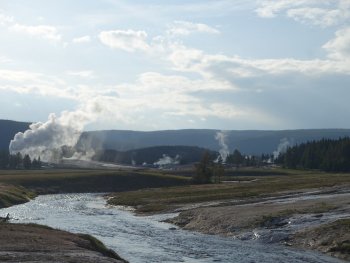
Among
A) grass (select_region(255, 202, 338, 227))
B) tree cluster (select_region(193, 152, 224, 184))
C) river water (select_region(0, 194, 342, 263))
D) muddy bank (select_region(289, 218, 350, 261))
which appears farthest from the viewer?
tree cluster (select_region(193, 152, 224, 184))

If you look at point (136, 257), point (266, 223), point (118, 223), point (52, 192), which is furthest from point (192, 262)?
point (52, 192)

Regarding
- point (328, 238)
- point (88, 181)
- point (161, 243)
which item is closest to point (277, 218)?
point (328, 238)

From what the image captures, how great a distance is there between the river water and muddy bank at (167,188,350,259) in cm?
220

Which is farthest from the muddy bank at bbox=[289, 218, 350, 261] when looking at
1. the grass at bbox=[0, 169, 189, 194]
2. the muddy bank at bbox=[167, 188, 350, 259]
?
the grass at bbox=[0, 169, 189, 194]

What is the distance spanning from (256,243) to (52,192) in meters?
109

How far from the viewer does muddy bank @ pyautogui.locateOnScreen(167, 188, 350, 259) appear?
182 ft

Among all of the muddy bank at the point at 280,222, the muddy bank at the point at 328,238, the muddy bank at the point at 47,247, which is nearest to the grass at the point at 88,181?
the muddy bank at the point at 280,222

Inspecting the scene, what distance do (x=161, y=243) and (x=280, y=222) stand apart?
15.5 m

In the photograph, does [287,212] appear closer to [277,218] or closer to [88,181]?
[277,218]

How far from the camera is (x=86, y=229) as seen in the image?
222ft

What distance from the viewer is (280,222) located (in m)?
64.9

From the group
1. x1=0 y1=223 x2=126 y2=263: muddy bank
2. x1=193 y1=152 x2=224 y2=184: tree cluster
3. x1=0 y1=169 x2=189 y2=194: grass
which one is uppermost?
x1=193 y1=152 x2=224 y2=184: tree cluster

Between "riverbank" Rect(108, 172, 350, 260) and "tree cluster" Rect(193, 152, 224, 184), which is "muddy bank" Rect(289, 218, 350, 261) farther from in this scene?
"tree cluster" Rect(193, 152, 224, 184)

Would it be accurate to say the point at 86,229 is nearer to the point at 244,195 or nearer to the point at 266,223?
the point at 266,223
